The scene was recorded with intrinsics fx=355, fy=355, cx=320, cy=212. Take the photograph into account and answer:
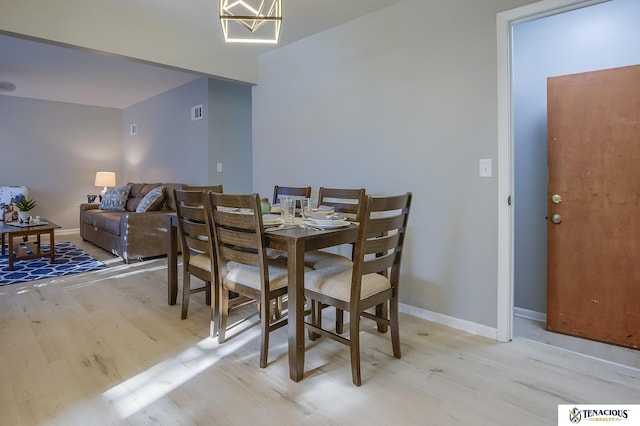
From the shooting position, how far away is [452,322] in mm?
2422

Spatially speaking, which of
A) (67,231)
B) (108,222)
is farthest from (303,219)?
(67,231)

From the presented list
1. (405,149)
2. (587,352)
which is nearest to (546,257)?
(587,352)

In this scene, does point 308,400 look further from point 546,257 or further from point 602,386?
point 546,257

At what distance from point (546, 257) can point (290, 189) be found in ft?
6.74

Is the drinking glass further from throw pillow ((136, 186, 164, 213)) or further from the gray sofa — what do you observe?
throw pillow ((136, 186, 164, 213))

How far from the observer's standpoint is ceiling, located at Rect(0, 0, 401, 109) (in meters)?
2.76

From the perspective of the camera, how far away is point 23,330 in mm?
2305

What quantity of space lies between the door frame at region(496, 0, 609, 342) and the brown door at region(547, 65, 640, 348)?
0.50 meters

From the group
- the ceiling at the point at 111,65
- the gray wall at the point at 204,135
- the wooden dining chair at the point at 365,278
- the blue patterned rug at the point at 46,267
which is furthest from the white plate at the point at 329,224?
the gray wall at the point at 204,135

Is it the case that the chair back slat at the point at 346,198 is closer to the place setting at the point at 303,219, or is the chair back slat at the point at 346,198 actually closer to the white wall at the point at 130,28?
the place setting at the point at 303,219

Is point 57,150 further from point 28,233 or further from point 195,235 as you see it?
point 195,235

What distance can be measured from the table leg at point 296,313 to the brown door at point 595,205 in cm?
187

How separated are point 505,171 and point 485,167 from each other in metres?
0.12

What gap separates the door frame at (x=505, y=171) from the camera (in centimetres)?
213
